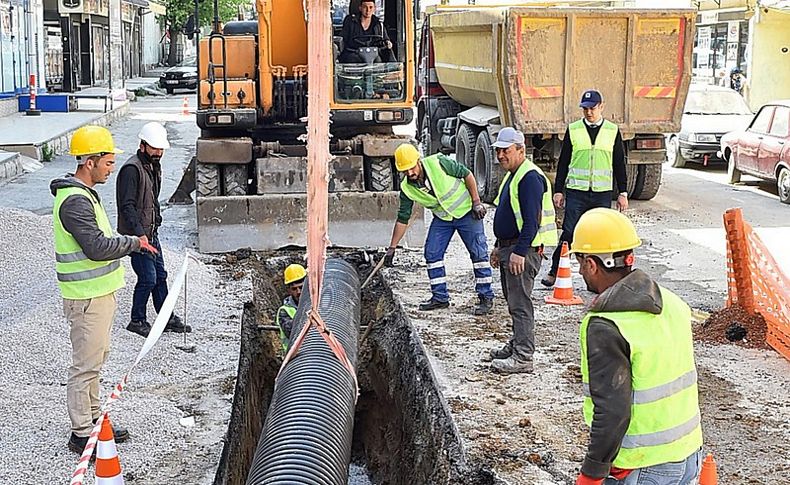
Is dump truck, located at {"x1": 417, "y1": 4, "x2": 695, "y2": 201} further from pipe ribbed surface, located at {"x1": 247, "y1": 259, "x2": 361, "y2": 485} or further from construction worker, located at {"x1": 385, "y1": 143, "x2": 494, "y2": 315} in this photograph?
pipe ribbed surface, located at {"x1": 247, "y1": 259, "x2": 361, "y2": 485}

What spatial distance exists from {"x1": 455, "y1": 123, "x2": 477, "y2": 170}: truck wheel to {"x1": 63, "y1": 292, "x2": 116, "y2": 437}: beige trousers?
10015mm

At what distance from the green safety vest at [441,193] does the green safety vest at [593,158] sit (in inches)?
44.4

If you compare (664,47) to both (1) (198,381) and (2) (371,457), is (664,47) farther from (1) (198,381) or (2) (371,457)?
(1) (198,381)

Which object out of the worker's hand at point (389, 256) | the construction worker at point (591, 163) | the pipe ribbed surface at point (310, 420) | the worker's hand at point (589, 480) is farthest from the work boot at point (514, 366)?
the worker's hand at point (589, 480)

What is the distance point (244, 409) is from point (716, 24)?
83.9 feet

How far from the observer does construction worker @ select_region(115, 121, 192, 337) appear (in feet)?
24.5

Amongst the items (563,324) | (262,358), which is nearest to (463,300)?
(563,324)

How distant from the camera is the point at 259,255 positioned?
10844mm

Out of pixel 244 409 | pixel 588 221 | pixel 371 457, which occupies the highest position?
pixel 588 221

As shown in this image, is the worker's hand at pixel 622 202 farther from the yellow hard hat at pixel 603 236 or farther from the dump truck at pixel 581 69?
the yellow hard hat at pixel 603 236

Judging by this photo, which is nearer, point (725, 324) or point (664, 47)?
point (725, 324)

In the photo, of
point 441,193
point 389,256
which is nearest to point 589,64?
point 389,256

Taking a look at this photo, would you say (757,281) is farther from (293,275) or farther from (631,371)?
(631,371)

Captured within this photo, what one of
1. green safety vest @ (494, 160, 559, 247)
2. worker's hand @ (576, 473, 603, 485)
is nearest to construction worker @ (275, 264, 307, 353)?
green safety vest @ (494, 160, 559, 247)
